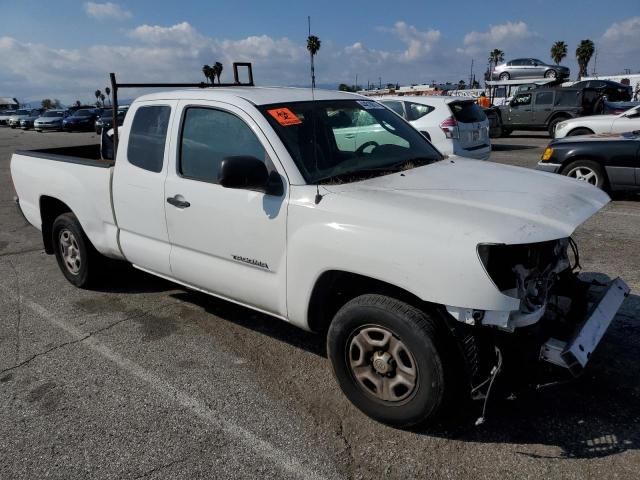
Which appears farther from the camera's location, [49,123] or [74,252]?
[49,123]

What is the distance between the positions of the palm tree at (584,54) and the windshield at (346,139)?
58650 mm

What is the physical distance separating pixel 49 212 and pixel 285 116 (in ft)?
10.5

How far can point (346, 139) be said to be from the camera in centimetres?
391

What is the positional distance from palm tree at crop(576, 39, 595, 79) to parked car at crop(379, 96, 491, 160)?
1995 inches

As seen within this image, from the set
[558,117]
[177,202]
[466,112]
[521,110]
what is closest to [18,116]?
[521,110]

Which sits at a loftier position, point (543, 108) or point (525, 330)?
point (543, 108)

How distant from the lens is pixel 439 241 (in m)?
2.63

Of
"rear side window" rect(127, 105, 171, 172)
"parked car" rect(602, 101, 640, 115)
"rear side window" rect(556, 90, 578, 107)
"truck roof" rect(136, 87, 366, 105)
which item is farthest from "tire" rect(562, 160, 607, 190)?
"parked car" rect(602, 101, 640, 115)

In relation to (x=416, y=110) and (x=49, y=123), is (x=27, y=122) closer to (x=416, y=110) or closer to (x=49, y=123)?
(x=49, y=123)

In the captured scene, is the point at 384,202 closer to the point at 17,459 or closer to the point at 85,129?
the point at 17,459

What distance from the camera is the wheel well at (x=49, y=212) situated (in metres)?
5.42

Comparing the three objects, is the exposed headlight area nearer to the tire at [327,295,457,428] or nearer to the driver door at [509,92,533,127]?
the tire at [327,295,457,428]

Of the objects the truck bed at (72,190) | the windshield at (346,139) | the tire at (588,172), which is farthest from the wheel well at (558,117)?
the truck bed at (72,190)

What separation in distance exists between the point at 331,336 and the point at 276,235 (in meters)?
0.69
